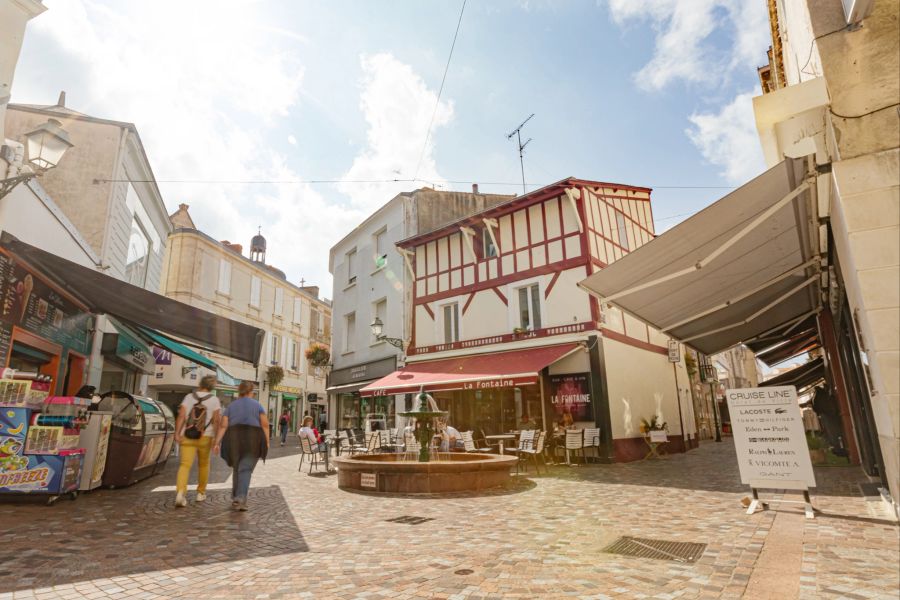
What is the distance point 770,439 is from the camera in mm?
5270

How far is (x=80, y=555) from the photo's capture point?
146 inches

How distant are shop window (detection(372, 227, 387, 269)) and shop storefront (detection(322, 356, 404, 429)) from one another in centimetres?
406

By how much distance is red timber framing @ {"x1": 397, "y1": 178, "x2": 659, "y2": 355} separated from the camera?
537 inches

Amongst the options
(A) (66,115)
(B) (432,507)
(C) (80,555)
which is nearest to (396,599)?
(C) (80,555)

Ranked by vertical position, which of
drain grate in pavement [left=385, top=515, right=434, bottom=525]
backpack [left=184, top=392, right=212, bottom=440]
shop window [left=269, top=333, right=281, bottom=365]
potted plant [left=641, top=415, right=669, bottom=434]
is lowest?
drain grate in pavement [left=385, top=515, right=434, bottom=525]

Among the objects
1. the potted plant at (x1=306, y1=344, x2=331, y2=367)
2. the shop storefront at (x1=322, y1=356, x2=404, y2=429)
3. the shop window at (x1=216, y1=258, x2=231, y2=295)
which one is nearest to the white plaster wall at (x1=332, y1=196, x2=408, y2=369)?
the shop storefront at (x1=322, y1=356, x2=404, y2=429)

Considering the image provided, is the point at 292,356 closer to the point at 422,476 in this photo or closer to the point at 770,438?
the point at 422,476

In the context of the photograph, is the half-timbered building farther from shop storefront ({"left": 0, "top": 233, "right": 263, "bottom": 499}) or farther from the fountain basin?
shop storefront ({"left": 0, "top": 233, "right": 263, "bottom": 499})

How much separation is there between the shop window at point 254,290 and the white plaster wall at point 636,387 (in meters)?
20.4

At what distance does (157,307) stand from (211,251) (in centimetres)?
1865

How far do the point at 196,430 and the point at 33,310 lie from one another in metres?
3.85

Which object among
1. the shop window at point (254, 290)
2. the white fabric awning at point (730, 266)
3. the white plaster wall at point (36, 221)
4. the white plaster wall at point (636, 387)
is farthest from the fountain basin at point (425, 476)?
the shop window at point (254, 290)

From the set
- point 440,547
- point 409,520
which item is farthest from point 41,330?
point 440,547

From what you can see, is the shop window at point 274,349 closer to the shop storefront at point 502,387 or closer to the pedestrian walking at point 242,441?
the shop storefront at point 502,387
